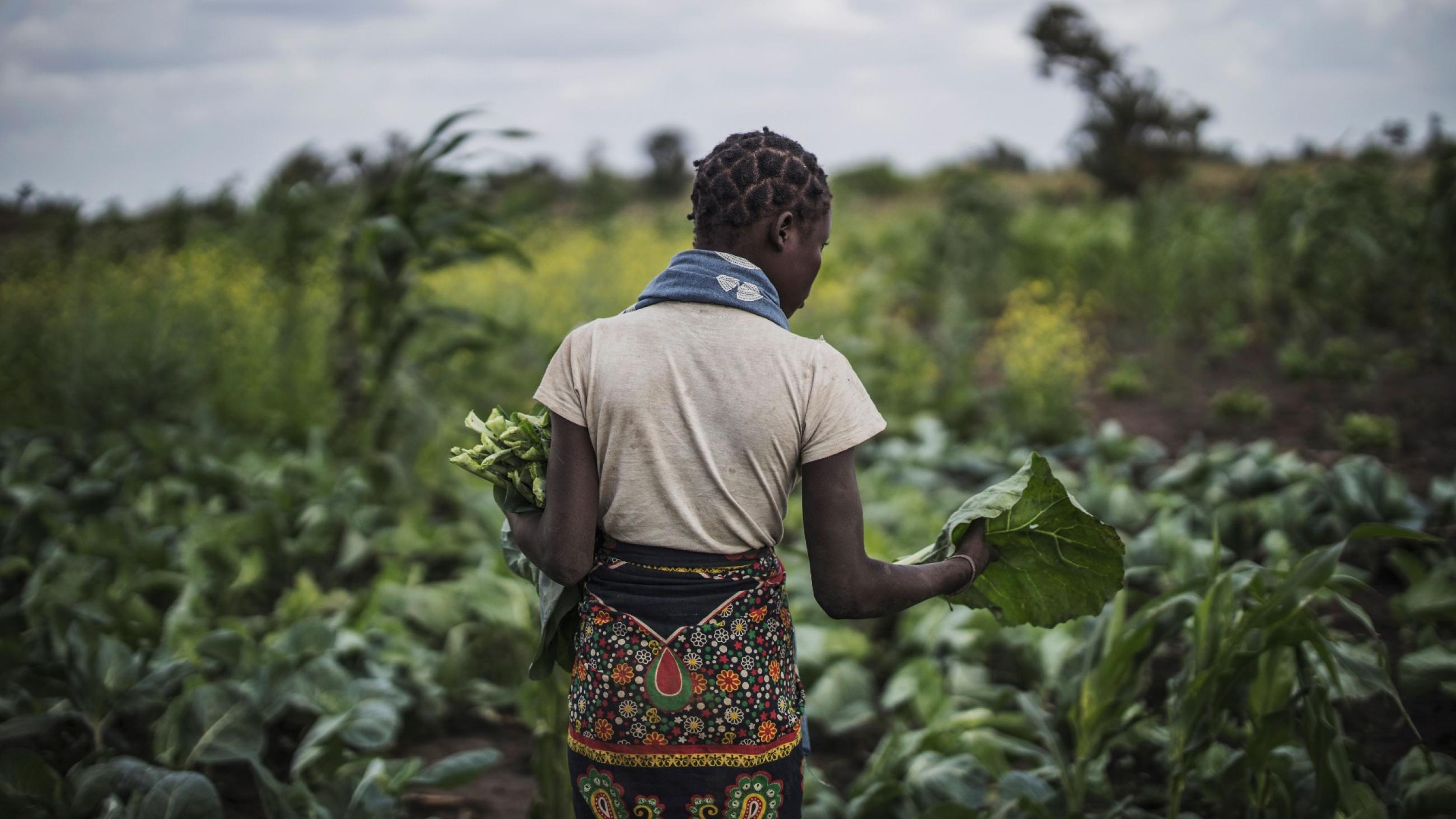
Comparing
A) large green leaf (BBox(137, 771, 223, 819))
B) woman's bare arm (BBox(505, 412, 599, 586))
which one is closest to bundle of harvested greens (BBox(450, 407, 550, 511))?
woman's bare arm (BBox(505, 412, 599, 586))

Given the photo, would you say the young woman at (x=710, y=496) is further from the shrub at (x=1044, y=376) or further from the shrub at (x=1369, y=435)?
→ the shrub at (x=1044, y=376)

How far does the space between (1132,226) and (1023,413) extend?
592cm

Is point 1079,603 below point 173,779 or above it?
above

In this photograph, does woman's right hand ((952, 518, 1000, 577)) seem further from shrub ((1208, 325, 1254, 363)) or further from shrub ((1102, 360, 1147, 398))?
shrub ((1208, 325, 1254, 363))

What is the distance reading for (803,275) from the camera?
165cm

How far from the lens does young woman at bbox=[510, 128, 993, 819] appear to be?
1564 mm

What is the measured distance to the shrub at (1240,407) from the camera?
6.16 metres

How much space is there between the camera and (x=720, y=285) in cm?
158

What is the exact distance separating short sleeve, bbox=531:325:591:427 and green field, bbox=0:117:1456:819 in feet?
3.82

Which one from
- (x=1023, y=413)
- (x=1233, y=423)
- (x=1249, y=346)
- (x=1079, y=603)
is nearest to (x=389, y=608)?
(x=1079, y=603)

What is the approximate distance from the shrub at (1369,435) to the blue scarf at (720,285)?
4.91 meters

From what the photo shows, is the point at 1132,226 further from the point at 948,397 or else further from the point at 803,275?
the point at 803,275

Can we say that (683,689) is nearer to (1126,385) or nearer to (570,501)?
(570,501)

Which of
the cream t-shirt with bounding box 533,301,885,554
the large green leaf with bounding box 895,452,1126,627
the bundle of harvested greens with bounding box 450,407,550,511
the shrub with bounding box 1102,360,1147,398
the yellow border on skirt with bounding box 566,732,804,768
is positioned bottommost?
the shrub with bounding box 1102,360,1147,398
